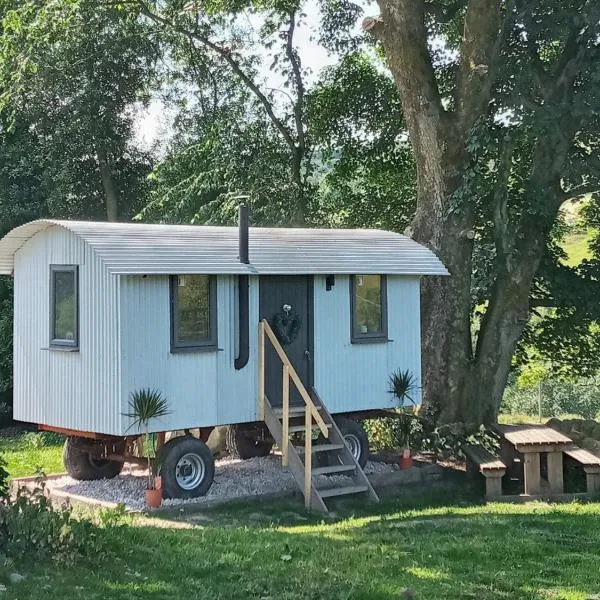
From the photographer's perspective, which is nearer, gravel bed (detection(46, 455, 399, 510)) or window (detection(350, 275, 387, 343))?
gravel bed (detection(46, 455, 399, 510))

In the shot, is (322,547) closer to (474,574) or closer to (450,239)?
(474,574)

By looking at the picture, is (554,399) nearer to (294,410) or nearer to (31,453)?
(31,453)

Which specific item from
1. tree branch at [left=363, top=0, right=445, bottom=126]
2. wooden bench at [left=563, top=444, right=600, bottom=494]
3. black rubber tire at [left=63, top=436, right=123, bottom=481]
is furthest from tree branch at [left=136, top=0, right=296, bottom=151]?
wooden bench at [left=563, top=444, right=600, bottom=494]

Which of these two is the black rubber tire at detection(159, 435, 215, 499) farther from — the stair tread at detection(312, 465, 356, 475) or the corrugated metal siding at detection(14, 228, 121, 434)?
the stair tread at detection(312, 465, 356, 475)

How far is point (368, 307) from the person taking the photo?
47.4 feet

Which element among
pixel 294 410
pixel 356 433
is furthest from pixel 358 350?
pixel 294 410

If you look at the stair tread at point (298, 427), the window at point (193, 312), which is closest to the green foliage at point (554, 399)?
the stair tread at point (298, 427)

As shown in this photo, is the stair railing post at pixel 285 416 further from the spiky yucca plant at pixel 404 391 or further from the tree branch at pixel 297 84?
the tree branch at pixel 297 84

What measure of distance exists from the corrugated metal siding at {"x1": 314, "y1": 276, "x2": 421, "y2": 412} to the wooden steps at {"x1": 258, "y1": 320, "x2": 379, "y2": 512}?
0.52 m

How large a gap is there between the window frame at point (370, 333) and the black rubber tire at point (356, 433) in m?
1.21

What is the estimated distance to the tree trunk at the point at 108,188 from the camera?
23688mm

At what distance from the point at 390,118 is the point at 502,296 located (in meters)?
5.76

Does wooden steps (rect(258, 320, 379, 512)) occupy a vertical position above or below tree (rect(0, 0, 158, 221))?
below

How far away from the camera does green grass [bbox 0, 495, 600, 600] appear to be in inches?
279
